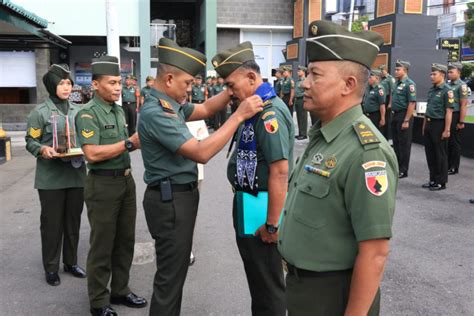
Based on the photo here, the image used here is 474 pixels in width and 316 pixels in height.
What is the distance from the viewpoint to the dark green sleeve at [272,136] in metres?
2.62

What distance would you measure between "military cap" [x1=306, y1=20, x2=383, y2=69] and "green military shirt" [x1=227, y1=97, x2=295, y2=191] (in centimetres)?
83

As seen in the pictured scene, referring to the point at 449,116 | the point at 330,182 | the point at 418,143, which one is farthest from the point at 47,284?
the point at 418,143

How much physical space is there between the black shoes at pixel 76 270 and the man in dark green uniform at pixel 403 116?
20.4 ft

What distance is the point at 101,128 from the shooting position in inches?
140

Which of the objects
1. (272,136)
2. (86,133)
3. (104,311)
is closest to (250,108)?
(272,136)

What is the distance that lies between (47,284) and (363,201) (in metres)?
3.50

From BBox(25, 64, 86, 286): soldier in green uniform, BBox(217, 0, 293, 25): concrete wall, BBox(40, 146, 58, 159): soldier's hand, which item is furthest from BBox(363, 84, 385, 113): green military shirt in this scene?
BBox(217, 0, 293, 25): concrete wall

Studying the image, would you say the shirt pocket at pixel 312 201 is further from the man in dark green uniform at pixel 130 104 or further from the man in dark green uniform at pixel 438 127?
the man in dark green uniform at pixel 130 104

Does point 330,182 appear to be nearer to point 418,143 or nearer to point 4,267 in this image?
point 4,267

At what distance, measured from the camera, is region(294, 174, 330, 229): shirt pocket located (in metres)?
1.72

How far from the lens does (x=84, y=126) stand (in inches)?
135

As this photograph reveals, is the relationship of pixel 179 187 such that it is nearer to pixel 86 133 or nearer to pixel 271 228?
pixel 271 228

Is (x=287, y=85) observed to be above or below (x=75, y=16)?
below

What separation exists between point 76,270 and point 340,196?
3405 millimetres
